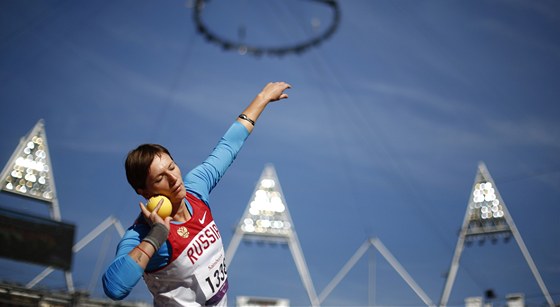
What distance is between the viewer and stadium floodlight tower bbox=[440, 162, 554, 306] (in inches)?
1816

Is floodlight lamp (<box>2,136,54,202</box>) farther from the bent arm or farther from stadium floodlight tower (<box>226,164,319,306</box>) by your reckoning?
the bent arm

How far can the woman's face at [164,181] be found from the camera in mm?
3244

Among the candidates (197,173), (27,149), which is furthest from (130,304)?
(197,173)

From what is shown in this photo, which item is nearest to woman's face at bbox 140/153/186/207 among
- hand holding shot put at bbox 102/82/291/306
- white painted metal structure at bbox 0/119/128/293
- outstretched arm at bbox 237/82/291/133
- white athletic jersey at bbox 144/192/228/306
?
hand holding shot put at bbox 102/82/291/306

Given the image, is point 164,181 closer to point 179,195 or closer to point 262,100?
point 179,195

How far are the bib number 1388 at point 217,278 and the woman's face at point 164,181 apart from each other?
528 millimetres

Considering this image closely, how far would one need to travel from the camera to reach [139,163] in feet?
10.7

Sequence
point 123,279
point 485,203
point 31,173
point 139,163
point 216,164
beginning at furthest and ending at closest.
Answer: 1. point 485,203
2. point 31,173
3. point 216,164
4. point 139,163
5. point 123,279

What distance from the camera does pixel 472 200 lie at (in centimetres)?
4747

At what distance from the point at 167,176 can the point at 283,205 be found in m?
50.1

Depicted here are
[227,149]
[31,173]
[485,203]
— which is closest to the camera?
[227,149]

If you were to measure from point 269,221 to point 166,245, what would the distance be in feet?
165

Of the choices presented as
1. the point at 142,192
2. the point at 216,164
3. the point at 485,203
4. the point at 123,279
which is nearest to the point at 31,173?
the point at 485,203

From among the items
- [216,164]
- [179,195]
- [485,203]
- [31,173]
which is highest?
[485,203]
